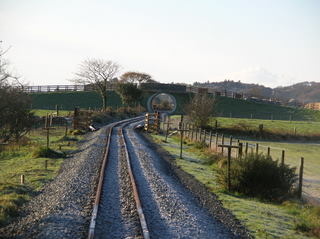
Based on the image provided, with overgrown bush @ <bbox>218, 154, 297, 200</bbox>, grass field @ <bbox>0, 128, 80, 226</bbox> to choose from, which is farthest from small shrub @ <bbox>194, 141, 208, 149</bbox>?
overgrown bush @ <bbox>218, 154, 297, 200</bbox>

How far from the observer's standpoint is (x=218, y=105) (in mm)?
72375

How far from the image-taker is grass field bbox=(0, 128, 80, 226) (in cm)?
1001

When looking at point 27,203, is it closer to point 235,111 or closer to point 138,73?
point 235,111

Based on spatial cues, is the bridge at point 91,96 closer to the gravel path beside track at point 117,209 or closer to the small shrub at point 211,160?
the small shrub at point 211,160

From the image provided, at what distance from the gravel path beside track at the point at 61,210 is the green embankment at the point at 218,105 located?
179ft

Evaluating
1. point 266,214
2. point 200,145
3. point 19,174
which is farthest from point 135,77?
point 266,214

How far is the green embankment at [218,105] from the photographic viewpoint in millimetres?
69125

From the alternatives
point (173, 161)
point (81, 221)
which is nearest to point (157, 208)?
point (81, 221)

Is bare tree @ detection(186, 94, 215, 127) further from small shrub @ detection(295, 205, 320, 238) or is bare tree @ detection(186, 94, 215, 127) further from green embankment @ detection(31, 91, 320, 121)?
small shrub @ detection(295, 205, 320, 238)

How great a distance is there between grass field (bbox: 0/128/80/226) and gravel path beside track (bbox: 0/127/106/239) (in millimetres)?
325

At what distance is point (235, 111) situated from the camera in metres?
71.4

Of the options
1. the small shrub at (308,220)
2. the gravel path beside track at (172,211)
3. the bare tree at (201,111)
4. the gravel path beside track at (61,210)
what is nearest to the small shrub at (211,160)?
the gravel path beside track at (172,211)

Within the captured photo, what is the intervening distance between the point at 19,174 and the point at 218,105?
194ft

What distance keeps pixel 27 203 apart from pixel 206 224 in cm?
470
